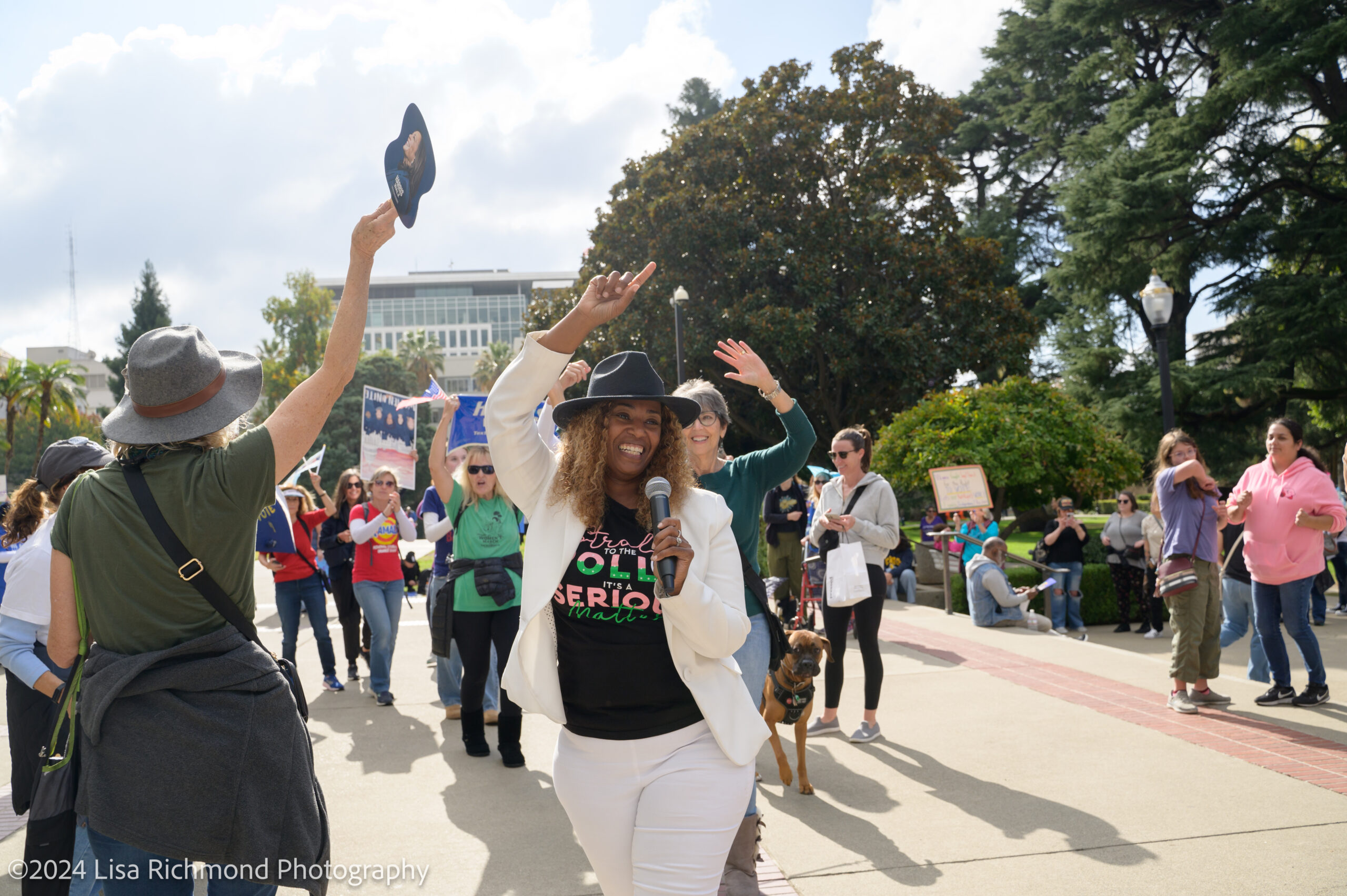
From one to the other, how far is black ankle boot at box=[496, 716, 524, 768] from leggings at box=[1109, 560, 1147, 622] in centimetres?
936

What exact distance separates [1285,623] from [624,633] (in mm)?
6423

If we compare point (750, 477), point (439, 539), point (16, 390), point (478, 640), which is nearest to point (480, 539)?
point (478, 640)

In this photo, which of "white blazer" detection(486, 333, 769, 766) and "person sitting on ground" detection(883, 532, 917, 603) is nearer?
"white blazer" detection(486, 333, 769, 766)

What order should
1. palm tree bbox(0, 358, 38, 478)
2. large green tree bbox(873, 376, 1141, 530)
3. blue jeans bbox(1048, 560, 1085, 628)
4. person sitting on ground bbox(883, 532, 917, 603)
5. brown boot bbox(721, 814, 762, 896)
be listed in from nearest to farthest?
brown boot bbox(721, 814, 762, 896), blue jeans bbox(1048, 560, 1085, 628), person sitting on ground bbox(883, 532, 917, 603), large green tree bbox(873, 376, 1141, 530), palm tree bbox(0, 358, 38, 478)

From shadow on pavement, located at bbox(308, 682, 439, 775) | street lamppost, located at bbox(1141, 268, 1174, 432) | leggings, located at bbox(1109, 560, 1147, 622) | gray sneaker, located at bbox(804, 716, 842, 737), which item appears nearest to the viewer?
shadow on pavement, located at bbox(308, 682, 439, 775)

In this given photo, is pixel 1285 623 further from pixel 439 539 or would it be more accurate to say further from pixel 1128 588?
pixel 439 539

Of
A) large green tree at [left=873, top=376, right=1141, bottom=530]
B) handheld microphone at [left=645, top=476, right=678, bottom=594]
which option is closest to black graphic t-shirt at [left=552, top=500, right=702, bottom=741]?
handheld microphone at [left=645, top=476, right=678, bottom=594]

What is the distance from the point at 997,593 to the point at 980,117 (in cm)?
2455

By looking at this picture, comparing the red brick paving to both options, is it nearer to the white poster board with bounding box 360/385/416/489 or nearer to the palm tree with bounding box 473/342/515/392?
the white poster board with bounding box 360/385/416/489

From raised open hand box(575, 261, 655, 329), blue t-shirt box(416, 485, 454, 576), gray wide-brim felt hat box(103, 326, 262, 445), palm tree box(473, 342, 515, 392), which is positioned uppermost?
palm tree box(473, 342, 515, 392)

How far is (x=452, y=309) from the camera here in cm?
11675

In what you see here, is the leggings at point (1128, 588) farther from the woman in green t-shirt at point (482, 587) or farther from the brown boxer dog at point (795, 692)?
the woman in green t-shirt at point (482, 587)

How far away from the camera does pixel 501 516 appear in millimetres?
6277

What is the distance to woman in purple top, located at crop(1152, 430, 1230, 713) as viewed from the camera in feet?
22.1
